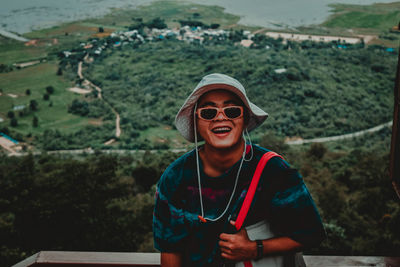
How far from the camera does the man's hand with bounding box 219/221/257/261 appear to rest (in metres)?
1.12

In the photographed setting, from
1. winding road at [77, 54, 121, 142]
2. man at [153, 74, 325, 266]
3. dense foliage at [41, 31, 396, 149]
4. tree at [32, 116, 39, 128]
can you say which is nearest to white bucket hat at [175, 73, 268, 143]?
man at [153, 74, 325, 266]

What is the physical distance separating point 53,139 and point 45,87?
8.37m

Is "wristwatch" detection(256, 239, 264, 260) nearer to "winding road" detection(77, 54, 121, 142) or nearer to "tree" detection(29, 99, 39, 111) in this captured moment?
"winding road" detection(77, 54, 121, 142)

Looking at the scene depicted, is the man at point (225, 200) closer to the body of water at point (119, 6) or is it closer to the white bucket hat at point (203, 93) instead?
the white bucket hat at point (203, 93)

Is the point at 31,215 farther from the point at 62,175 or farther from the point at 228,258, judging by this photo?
the point at 228,258

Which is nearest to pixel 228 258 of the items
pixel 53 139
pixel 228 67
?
pixel 53 139

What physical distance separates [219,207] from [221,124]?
28 cm

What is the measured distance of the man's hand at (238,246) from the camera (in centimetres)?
112

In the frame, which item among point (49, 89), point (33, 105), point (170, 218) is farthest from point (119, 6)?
point (170, 218)

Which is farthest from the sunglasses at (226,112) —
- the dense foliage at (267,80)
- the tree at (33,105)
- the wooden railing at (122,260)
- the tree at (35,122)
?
the tree at (33,105)

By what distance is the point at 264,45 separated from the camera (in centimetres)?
3859

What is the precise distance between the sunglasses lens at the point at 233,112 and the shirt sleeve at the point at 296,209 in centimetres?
25

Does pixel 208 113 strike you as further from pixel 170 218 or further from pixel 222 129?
pixel 170 218

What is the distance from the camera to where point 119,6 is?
4534 cm
